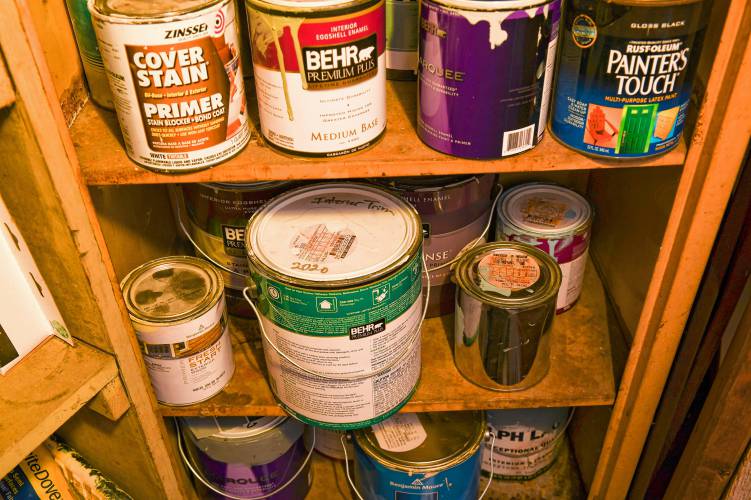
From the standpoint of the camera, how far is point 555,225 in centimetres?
119

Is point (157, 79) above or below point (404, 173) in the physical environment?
above

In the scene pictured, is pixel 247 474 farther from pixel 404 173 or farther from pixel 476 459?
pixel 404 173

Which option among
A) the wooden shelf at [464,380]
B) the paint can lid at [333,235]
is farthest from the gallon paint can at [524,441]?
the paint can lid at [333,235]

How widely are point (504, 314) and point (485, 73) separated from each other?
40cm

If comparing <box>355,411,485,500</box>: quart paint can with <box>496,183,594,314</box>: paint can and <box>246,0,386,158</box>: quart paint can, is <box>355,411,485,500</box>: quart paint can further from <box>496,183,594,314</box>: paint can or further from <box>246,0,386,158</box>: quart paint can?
<box>246,0,386,158</box>: quart paint can

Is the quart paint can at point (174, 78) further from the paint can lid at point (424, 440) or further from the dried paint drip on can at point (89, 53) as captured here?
the paint can lid at point (424, 440)

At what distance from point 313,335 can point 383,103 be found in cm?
32

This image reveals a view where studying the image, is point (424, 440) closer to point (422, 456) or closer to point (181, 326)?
point (422, 456)

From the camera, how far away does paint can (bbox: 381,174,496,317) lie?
1102 millimetres

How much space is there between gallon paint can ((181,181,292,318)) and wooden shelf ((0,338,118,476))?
282 mm

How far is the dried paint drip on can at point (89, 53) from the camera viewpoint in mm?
876

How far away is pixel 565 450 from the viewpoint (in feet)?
5.22

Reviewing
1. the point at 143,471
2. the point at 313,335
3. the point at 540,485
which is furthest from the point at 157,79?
the point at 540,485

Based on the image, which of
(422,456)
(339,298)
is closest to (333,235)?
(339,298)
